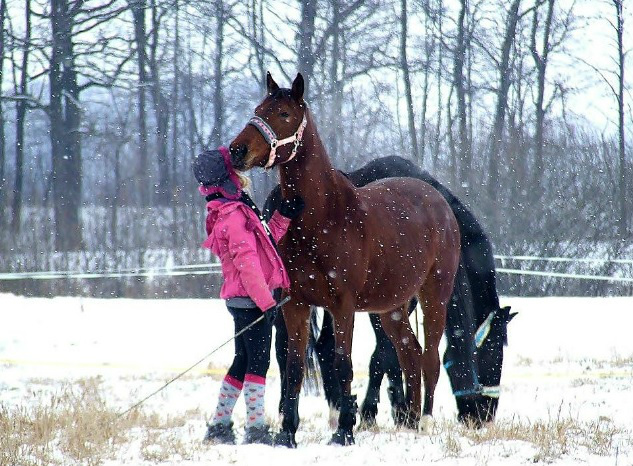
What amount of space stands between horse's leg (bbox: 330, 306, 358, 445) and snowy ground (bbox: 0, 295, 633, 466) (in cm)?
18

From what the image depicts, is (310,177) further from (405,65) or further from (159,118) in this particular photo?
(405,65)

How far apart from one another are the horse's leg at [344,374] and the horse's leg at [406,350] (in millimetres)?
1160

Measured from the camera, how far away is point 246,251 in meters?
4.65

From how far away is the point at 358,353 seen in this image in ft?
35.7

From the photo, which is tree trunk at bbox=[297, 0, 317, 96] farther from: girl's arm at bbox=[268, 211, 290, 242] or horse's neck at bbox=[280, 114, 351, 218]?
girl's arm at bbox=[268, 211, 290, 242]

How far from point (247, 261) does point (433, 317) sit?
5.85 feet

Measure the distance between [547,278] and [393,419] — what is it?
12.0 meters

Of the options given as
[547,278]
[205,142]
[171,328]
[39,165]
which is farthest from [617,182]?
[39,165]

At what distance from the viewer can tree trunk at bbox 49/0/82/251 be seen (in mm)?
18125

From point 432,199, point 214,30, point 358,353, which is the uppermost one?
point 214,30

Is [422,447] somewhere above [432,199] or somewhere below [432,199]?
below

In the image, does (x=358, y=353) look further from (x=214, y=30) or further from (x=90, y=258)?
(x=214, y=30)

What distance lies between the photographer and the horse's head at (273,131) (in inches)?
175

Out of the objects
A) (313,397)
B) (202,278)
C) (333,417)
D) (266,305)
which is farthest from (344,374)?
(202,278)
